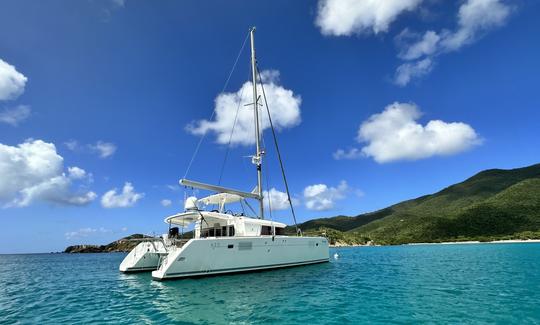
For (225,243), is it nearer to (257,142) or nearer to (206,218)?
(206,218)

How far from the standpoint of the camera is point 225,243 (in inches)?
734

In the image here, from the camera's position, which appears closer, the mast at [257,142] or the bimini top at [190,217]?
the bimini top at [190,217]

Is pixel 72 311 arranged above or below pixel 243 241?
below

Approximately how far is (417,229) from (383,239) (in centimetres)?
1105

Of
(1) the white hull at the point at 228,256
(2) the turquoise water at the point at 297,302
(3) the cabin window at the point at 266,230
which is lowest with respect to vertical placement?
(2) the turquoise water at the point at 297,302

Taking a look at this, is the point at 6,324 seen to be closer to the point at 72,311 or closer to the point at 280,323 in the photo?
the point at 72,311

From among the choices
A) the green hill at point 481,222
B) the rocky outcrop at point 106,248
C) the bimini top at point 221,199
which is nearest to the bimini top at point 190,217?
the bimini top at point 221,199

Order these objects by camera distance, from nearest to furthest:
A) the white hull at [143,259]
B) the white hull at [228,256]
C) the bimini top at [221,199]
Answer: the white hull at [228,256] → the white hull at [143,259] → the bimini top at [221,199]

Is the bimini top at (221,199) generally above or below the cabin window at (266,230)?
above

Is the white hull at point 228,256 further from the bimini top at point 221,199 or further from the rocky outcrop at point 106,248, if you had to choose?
the rocky outcrop at point 106,248

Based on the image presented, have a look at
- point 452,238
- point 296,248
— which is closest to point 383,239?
point 452,238

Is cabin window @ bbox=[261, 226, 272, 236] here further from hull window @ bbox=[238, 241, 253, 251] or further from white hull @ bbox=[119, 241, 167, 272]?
white hull @ bbox=[119, 241, 167, 272]

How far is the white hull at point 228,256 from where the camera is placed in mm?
17359

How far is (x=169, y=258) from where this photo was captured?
17.7 metres
